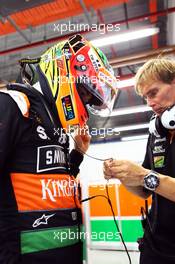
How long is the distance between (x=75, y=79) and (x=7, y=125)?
0.42 metres

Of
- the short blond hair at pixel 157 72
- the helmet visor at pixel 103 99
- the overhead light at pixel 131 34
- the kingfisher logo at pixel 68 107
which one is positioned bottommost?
the kingfisher logo at pixel 68 107

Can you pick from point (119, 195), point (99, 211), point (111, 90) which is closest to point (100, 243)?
point (99, 211)

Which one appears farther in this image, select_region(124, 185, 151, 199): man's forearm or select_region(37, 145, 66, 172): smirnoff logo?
select_region(124, 185, 151, 199): man's forearm

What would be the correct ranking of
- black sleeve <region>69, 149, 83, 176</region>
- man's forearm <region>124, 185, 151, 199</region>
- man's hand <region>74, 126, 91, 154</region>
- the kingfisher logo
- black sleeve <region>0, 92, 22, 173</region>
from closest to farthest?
black sleeve <region>0, 92, 22, 173</region>
the kingfisher logo
black sleeve <region>69, 149, 83, 176</region>
man's hand <region>74, 126, 91, 154</region>
man's forearm <region>124, 185, 151, 199</region>

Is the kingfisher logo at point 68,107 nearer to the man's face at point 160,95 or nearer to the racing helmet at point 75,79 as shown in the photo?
the racing helmet at point 75,79

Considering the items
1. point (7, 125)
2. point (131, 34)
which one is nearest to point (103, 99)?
point (7, 125)

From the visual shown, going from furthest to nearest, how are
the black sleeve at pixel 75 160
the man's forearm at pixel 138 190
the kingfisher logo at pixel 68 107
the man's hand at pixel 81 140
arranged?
1. the man's forearm at pixel 138 190
2. the man's hand at pixel 81 140
3. the black sleeve at pixel 75 160
4. the kingfisher logo at pixel 68 107

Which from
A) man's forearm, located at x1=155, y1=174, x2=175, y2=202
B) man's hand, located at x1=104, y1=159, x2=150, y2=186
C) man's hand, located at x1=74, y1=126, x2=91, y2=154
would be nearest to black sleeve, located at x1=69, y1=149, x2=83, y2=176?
man's hand, located at x1=74, y1=126, x2=91, y2=154

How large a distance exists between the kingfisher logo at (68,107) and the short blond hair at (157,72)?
1.67 ft

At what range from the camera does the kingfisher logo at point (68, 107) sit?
1153mm

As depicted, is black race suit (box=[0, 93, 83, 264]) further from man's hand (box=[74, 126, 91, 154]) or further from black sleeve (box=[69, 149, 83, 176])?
man's hand (box=[74, 126, 91, 154])

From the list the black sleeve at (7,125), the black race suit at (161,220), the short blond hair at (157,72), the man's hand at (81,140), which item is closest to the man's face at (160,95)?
the short blond hair at (157,72)

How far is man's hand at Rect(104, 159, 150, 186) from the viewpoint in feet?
3.96

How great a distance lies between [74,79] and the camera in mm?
1230
